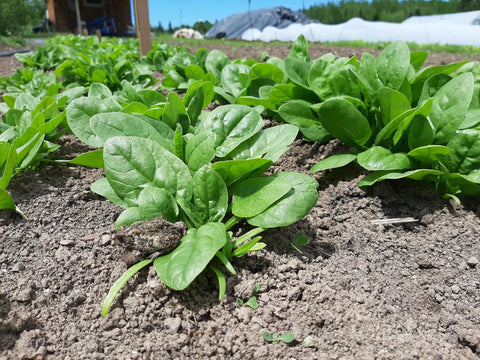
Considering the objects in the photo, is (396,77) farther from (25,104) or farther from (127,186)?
(25,104)

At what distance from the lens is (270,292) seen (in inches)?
52.3

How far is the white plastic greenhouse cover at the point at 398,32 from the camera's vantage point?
1188 centimetres

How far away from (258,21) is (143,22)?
55.9 feet

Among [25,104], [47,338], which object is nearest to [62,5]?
[25,104]

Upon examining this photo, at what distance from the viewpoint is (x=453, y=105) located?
70.1 inches

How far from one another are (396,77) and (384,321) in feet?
3.91

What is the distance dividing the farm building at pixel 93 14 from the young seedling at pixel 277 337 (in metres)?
24.2

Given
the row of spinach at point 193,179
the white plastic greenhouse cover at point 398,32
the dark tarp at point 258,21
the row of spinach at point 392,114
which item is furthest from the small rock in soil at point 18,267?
the dark tarp at point 258,21

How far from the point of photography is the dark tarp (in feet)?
65.7

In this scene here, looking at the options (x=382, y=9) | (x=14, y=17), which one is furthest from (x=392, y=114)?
(x=382, y=9)

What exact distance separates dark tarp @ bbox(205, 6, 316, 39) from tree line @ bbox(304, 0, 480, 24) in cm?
411

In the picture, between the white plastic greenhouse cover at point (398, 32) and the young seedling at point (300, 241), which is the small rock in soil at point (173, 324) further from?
the white plastic greenhouse cover at point (398, 32)

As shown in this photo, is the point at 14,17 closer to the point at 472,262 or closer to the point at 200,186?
the point at 200,186

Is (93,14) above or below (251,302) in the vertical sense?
above
